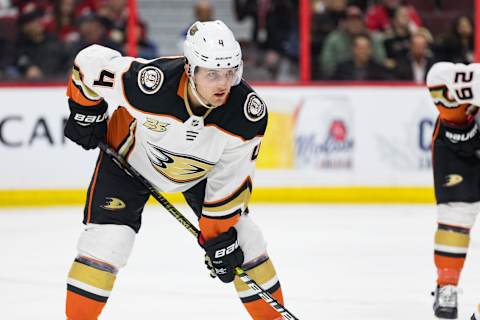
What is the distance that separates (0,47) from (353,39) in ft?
8.41

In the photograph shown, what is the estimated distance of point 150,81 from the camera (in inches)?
135

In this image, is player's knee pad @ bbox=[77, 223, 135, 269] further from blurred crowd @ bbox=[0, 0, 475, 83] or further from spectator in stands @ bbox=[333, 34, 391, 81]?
spectator in stands @ bbox=[333, 34, 391, 81]


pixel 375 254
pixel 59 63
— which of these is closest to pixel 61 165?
pixel 59 63

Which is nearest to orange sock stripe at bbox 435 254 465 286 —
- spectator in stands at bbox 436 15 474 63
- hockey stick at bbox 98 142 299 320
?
hockey stick at bbox 98 142 299 320

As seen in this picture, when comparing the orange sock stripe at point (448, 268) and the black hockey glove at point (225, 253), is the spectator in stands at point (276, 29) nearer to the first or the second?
the orange sock stripe at point (448, 268)

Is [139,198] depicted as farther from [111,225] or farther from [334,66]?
[334,66]

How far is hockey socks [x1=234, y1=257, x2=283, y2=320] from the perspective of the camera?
12.0 ft

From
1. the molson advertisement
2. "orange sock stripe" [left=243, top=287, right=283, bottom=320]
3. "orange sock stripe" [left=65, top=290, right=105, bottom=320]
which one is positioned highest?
"orange sock stripe" [left=65, top=290, right=105, bottom=320]

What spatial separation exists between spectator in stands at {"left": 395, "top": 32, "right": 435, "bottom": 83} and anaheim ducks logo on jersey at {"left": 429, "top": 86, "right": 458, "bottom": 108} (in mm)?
3643

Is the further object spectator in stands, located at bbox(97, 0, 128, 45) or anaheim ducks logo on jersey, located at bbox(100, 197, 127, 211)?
spectator in stands, located at bbox(97, 0, 128, 45)

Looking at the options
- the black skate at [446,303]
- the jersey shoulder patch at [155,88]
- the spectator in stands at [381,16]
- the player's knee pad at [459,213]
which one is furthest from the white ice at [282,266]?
the spectator in stands at [381,16]

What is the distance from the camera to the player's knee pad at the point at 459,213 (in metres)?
4.23

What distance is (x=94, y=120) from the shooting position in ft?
12.2

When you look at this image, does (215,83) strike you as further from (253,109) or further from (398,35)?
(398,35)
